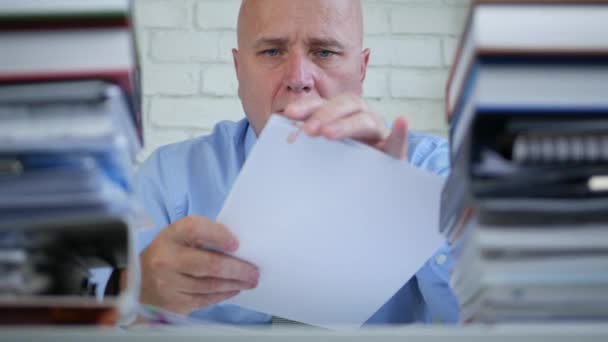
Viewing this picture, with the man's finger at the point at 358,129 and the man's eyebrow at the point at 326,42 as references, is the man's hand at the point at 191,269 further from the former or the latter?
the man's eyebrow at the point at 326,42

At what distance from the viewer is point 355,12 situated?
1542mm

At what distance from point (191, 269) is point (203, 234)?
0.09 m

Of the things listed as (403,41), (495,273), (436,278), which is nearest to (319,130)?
(495,273)

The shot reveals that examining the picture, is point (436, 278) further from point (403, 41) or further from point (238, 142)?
point (403, 41)

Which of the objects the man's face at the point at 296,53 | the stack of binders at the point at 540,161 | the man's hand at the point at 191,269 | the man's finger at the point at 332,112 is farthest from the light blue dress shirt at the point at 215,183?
the stack of binders at the point at 540,161

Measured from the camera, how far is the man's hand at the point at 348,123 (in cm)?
63

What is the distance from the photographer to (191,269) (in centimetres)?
78

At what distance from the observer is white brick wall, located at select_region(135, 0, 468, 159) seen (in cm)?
217

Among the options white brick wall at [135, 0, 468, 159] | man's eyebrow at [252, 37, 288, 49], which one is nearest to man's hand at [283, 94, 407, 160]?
man's eyebrow at [252, 37, 288, 49]

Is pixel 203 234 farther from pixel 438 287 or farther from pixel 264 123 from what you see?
pixel 264 123

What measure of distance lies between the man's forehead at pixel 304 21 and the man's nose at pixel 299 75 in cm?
6

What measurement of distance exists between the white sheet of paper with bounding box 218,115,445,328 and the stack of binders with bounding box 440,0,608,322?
0.45 ft

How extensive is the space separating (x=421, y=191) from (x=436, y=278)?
1.52 ft

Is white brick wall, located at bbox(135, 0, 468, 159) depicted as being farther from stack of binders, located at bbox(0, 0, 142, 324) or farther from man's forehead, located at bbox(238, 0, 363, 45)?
stack of binders, located at bbox(0, 0, 142, 324)
